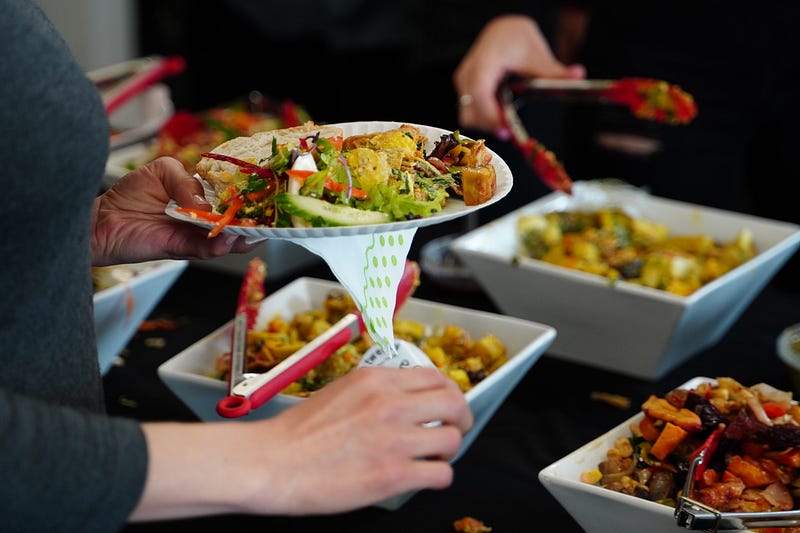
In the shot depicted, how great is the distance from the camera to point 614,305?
5.53 ft

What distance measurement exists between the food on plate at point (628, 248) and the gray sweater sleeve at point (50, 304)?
100 centimetres

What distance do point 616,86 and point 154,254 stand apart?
116 cm

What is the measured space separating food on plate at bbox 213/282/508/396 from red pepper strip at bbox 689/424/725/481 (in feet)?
1.10

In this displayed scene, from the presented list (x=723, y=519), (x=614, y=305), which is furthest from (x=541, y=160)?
(x=723, y=519)

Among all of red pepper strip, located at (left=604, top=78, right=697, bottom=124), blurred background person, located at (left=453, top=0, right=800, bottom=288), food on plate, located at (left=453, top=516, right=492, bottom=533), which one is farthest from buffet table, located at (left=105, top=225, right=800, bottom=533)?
blurred background person, located at (left=453, top=0, right=800, bottom=288)

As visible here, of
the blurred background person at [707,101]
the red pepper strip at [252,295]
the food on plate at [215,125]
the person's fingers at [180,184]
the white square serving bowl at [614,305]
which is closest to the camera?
the person's fingers at [180,184]

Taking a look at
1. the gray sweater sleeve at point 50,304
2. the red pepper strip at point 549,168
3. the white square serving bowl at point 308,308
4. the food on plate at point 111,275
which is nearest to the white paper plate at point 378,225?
the gray sweater sleeve at point 50,304

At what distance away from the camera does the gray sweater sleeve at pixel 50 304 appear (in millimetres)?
778

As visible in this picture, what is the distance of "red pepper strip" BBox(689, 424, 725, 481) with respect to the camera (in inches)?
45.3

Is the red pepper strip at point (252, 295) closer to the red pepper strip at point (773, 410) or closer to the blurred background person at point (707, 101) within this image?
the red pepper strip at point (773, 410)

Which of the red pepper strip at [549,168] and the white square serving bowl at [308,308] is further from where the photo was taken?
the red pepper strip at [549,168]

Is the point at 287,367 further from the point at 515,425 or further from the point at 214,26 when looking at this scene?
the point at 214,26

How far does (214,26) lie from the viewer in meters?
4.12

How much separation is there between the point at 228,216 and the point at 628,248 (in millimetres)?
1139
